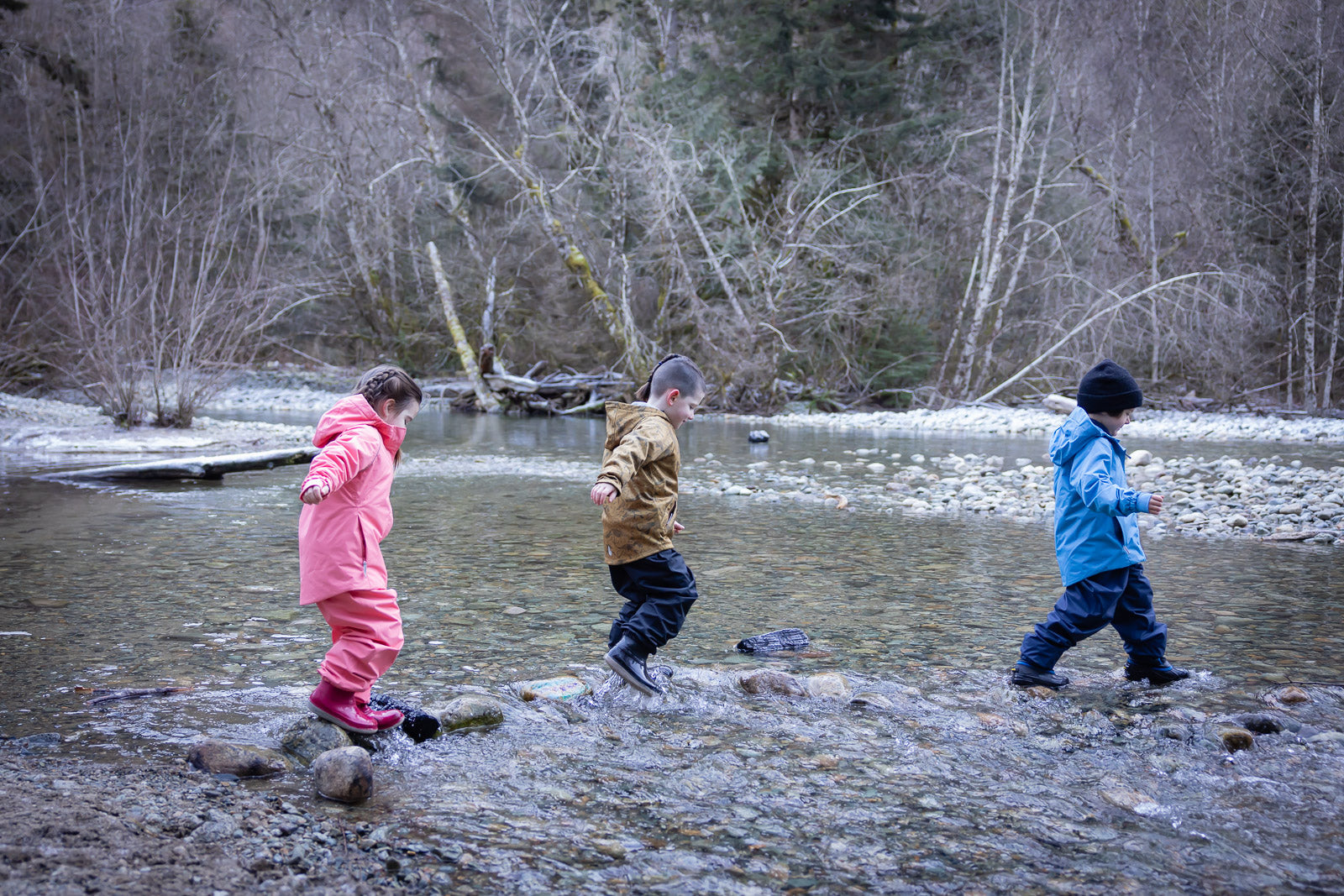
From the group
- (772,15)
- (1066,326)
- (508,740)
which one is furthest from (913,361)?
(508,740)

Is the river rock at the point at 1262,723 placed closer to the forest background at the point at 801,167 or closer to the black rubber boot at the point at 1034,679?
the black rubber boot at the point at 1034,679

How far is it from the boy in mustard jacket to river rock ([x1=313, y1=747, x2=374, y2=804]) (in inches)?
43.8

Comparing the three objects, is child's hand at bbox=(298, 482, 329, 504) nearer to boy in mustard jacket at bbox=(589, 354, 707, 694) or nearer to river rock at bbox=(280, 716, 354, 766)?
river rock at bbox=(280, 716, 354, 766)

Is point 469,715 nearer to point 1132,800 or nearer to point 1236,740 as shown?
point 1132,800

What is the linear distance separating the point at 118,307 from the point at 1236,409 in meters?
19.8

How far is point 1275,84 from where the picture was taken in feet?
62.6

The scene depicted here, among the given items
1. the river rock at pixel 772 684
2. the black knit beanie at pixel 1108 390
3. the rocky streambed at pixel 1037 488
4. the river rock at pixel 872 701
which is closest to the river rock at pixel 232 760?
the river rock at pixel 772 684

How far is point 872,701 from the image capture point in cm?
342

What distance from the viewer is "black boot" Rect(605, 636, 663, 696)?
347cm

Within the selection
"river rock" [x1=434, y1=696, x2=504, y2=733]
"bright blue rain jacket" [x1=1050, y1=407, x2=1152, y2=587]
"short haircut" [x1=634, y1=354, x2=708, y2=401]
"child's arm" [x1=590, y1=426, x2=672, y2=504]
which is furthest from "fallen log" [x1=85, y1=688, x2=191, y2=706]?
"bright blue rain jacket" [x1=1050, y1=407, x2=1152, y2=587]

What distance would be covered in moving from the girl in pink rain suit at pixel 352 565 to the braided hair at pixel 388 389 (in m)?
0.02

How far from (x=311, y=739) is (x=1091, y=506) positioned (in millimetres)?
2925

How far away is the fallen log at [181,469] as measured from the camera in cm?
956

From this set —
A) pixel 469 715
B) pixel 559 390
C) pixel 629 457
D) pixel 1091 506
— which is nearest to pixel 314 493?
pixel 469 715
